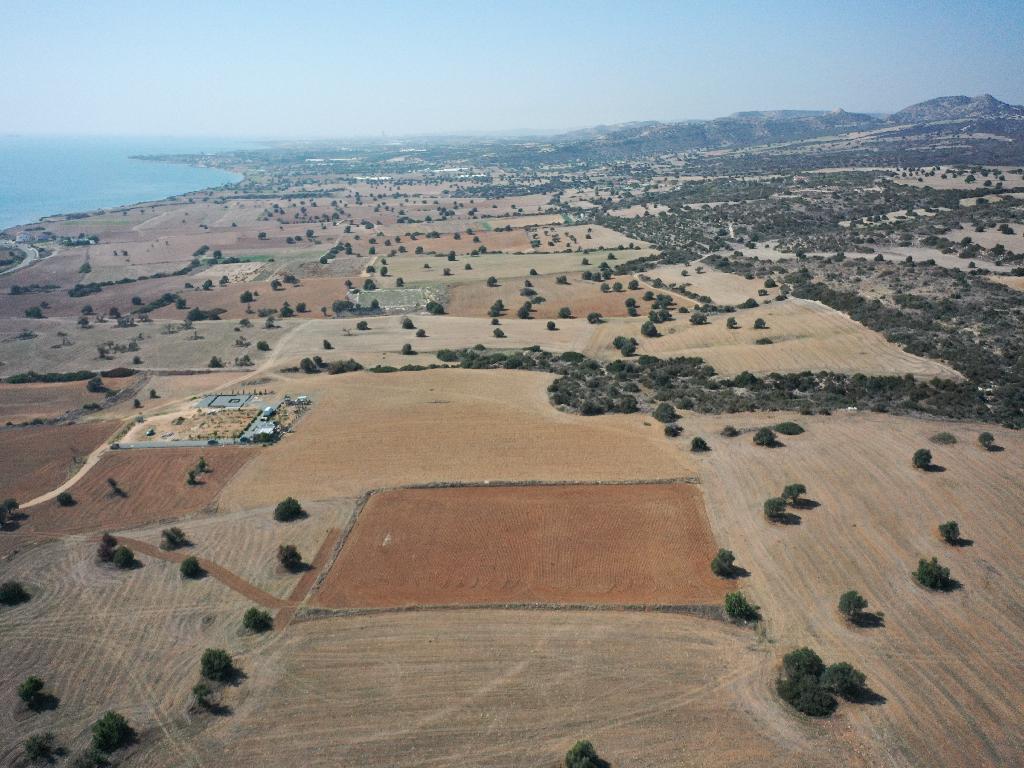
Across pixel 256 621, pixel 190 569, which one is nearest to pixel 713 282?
pixel 190 569

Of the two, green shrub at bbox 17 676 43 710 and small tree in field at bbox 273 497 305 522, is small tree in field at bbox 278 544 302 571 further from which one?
green shrub at bbox 17 676 43 710

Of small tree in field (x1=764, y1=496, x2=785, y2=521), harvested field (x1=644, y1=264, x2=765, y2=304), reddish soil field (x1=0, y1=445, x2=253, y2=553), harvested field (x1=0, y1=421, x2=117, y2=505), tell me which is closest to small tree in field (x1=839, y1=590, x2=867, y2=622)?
small tree in field (x1=764, y1=496, x2=785, y2=521)

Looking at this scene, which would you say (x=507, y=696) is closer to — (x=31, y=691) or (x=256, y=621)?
(x=256, y=621)

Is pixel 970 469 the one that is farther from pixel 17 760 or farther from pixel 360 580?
pixel 17 760

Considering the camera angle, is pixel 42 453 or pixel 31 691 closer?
pixel 31 691

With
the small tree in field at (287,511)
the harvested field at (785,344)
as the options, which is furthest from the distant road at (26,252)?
the harvested field at (785,344)

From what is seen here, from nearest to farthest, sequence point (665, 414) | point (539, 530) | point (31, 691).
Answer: point (31, 691) → point (539, 530) → point (665, 414)
